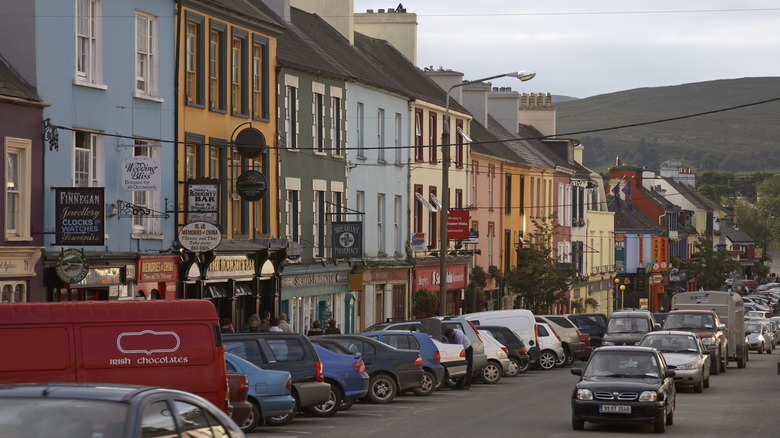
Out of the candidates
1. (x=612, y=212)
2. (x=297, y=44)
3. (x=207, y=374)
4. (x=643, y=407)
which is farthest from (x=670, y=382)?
(x=612, y=212)

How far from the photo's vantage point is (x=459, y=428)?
2103cm

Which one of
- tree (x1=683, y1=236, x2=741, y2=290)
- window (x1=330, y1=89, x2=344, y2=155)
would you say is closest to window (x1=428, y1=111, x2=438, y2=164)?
window (x1=330, y1=89, x2=344, y2=155)

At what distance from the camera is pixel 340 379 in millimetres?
23656

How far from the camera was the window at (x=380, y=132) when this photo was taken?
46.2 meters

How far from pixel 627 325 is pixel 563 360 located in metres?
3.22

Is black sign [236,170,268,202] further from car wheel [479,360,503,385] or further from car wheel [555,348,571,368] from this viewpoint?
car wheel [555,348,571,368]

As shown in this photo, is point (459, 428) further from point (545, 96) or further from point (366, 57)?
point (545, 96)

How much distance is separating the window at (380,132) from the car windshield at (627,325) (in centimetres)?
1137

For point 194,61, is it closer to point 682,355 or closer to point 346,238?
point 346,238

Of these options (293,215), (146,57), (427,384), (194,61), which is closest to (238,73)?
(194,61)

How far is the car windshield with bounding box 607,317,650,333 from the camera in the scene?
1554 inches

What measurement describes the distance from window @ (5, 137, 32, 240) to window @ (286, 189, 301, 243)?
13.9 m

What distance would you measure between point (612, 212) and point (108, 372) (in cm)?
7450

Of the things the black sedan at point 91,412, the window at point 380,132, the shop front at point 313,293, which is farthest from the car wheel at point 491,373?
the black sedan at point 91,412
